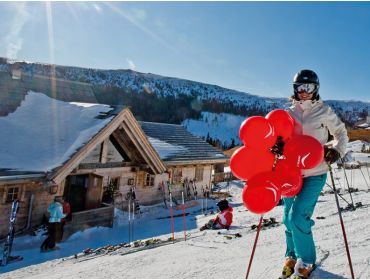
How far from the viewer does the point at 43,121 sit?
45.6ft

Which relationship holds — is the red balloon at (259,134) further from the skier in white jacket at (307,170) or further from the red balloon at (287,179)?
the skier in white jacket at (307,170)

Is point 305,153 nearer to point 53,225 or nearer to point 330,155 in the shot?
point 330,155

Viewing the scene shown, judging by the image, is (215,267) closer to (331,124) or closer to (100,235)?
(331,124)

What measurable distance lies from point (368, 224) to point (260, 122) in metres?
4.43

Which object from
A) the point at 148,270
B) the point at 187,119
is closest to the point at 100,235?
the point at 148,270

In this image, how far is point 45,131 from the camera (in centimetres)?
1309

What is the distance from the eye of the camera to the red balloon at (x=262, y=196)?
334cm

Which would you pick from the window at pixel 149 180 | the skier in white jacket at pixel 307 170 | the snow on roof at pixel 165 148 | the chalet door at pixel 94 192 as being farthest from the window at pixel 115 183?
the skier in white jacket at pixel 307 170

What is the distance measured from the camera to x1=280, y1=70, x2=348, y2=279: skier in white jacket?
3633 mm

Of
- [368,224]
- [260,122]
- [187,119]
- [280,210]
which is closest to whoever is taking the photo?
[260,122]

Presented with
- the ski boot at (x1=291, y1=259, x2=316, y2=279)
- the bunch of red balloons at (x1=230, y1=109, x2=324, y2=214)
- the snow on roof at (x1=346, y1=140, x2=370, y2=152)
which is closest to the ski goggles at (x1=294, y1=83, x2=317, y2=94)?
the bunch of red balloons at (x1=230, y1=109, x2=324, y2=214)

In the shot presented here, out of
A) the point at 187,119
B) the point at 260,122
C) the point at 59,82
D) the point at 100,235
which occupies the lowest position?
the point at 100,235

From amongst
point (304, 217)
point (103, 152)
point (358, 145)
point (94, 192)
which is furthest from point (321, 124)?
point (358, 145)

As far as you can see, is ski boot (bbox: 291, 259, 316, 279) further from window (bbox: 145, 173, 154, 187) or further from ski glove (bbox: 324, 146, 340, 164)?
window (bbox: 145, 173, 154, 187)
